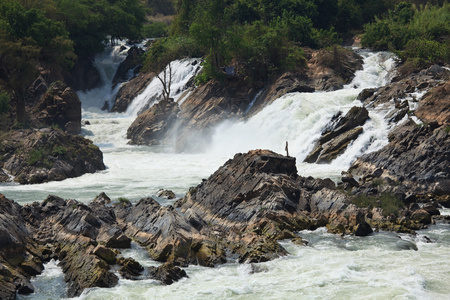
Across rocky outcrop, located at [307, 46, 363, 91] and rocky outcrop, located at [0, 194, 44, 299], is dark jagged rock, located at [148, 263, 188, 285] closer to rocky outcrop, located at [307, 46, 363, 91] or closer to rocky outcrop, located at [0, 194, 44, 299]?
rocky outcrop, located at [0, 194, 44, 299]

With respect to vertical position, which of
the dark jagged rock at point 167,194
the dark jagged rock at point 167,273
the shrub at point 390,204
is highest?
the shrub at point 390,204

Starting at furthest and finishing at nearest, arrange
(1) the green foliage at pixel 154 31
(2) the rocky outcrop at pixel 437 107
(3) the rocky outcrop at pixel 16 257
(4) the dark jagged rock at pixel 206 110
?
(1) the green foliage at pixel 154 31, (4) the dark jagged rock at pixel 206 110, (2) the rocky outcrop at pixel 437 107, (3) the rocky outcrop at pixel 16 257

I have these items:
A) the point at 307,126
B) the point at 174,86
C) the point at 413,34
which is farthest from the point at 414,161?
the point at 174,86

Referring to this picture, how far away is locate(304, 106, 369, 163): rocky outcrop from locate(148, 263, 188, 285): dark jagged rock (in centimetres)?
2132

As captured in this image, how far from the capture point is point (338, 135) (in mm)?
39438

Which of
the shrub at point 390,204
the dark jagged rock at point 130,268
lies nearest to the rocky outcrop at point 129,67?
the shrub at point 390,204

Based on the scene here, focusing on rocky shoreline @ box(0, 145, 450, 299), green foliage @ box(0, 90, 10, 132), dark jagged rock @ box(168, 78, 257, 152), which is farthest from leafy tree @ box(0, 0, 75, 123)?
rocky shoreline @ box(0, 145, 450, 299)

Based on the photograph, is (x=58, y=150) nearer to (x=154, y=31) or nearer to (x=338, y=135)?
(x=338, y=135)

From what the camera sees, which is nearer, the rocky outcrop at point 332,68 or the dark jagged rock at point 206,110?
the dark jagged rock at point 206,110

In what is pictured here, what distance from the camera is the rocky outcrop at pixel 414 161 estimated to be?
28859mm

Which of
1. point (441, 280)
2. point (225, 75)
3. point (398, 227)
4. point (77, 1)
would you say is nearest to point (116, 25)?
point (77, 1)

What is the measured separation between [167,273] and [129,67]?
206 ft

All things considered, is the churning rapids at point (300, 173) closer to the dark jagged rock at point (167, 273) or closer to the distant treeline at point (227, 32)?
the dark jagged rock at point (167, 273)

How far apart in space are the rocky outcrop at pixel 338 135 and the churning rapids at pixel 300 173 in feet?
2.23
